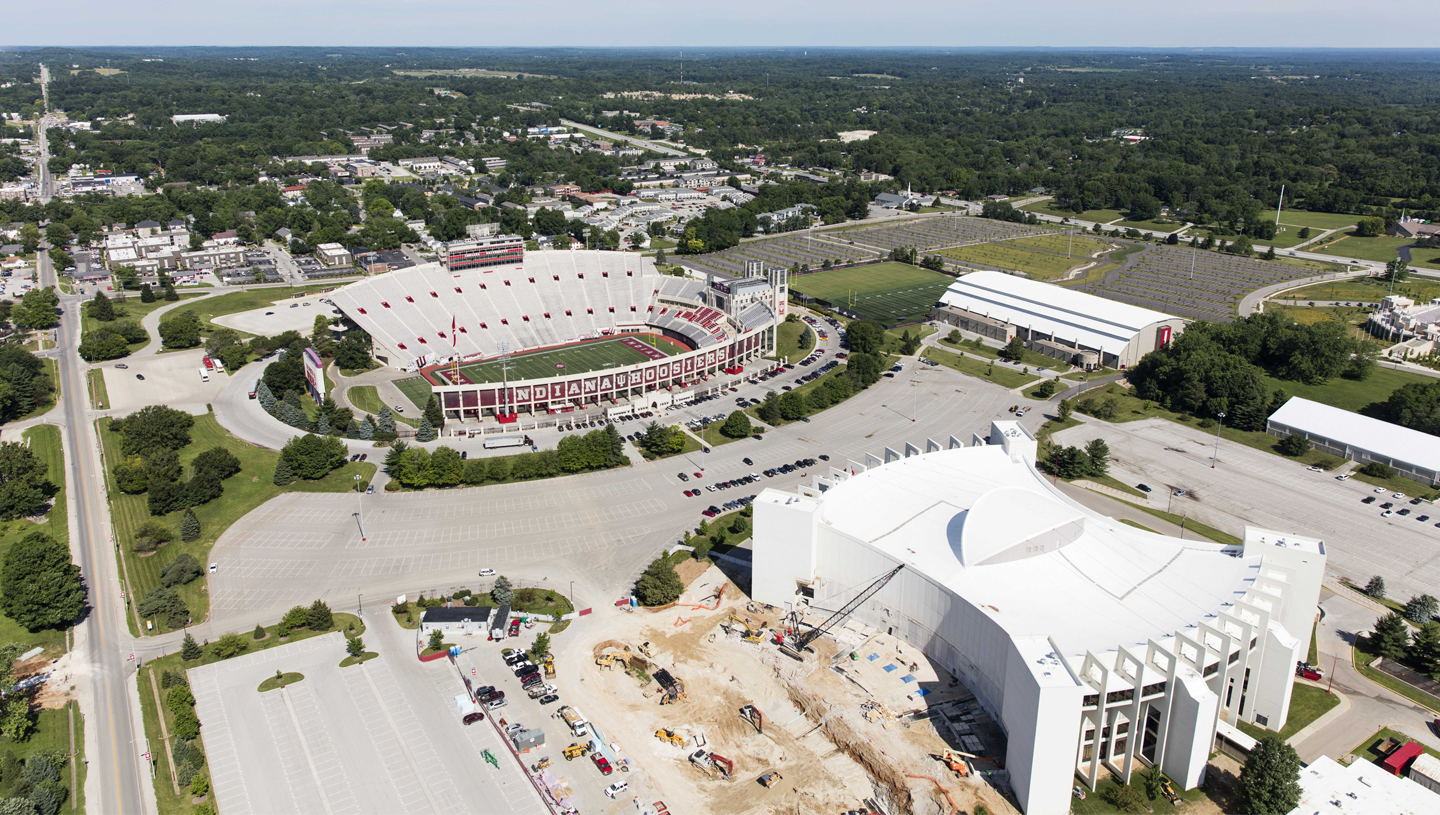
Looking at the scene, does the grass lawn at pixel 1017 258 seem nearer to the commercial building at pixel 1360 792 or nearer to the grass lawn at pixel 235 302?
the grass lawn at pixel 235 302

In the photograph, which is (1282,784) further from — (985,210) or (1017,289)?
(985,210)

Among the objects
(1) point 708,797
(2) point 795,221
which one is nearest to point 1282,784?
(1) point 708,797

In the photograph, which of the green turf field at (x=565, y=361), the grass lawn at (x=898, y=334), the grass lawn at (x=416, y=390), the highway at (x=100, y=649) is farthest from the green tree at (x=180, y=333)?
the grass lawn at (x=898, y=334)

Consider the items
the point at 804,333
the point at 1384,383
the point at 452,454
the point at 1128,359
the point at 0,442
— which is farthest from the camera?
the point at 804,333

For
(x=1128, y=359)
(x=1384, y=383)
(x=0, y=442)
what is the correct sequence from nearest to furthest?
(x=0, y=442) → (x=1384, y=383) → (x=1128, y=359)

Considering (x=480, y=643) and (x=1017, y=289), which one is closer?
(x=480, y=643)

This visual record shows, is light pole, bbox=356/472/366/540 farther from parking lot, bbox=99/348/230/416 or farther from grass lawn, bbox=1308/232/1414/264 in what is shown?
grass lawn, bbox=1308/232/1414/264

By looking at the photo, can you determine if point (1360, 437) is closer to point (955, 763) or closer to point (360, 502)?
point (955, 763)
